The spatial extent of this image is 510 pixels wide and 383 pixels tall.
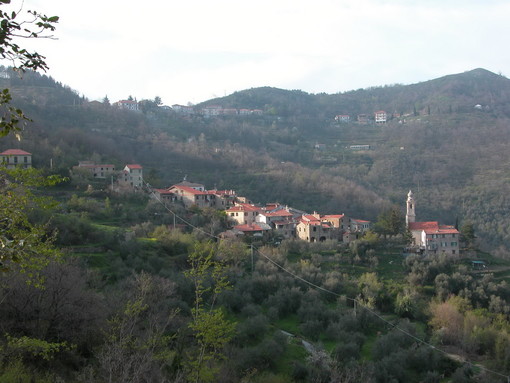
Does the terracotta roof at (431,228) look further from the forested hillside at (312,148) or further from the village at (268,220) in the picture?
the forested hillside at (312,148)

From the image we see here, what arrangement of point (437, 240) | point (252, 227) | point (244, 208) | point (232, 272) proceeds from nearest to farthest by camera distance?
point (232, 272) < point (252, 227) < point (437, 240) < point (244, 208)

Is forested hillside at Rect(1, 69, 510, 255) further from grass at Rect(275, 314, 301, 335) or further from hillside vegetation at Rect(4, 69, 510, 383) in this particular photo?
grass at Rect(275, 314, 301, 335)

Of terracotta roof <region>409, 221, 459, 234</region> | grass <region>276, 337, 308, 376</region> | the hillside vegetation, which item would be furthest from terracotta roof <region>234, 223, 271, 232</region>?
grass <region>276, 337, 308, 376</region>

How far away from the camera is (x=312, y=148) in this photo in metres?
90.1

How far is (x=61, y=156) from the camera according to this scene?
136ft

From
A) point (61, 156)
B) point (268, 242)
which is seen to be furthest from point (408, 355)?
point (61, 156)

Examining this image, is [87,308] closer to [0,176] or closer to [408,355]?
[0,176]

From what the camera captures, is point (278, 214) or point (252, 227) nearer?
point (252, 227)

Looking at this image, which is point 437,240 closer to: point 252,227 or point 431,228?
point 431,228

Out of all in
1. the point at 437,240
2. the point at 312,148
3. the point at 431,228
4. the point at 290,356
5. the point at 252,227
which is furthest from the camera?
the point at 312,148

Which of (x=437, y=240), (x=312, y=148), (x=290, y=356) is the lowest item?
(x=290, y=356)

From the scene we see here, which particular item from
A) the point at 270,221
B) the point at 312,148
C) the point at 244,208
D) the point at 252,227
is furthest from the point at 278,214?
the point at 312,148

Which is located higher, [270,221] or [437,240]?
[270,221]

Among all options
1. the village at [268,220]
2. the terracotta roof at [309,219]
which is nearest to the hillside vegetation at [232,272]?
the village at [268,220]
